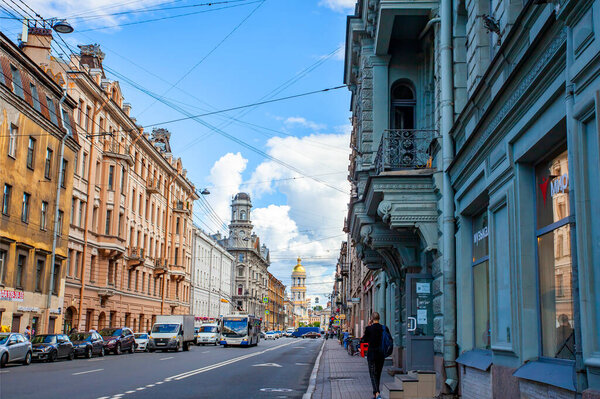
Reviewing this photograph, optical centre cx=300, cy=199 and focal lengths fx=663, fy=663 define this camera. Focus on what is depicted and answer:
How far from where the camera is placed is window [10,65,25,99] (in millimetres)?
32906

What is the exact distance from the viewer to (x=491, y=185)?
10.4 meters

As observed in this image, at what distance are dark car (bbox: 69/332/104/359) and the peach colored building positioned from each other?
773 cm

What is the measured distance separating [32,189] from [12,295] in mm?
5917

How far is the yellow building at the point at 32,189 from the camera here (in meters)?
32.2

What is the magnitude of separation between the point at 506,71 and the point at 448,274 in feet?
15.5

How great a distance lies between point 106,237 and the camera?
157ft

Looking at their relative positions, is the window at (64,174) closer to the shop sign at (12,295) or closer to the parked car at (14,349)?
the shop sign at (12,295)

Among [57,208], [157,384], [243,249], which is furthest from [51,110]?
[243,249]

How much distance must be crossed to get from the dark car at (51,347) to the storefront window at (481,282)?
70.9 feet

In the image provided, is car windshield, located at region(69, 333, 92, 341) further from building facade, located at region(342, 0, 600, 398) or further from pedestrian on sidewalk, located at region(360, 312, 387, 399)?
pedestrian on sidewalk, located at region(360, 312, 387, 399)

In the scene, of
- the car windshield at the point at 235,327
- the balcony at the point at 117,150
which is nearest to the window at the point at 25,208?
the balcony at the point at 117,150

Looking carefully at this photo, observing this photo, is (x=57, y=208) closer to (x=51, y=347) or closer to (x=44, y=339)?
(x=44, y=339)

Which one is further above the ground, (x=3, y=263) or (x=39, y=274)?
(x=3, y=263)

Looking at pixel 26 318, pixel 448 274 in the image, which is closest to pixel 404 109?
pixel 448 274
